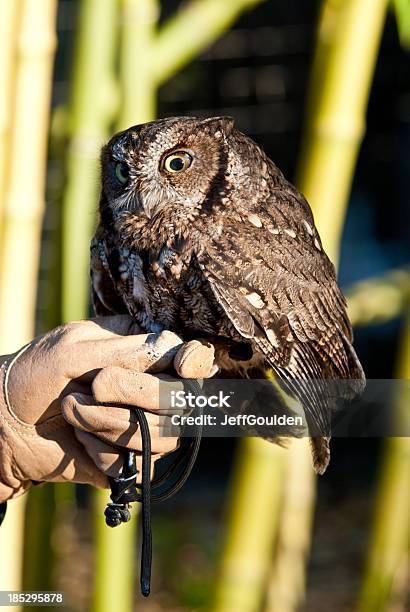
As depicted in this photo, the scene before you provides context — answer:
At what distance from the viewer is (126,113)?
65.5 inches

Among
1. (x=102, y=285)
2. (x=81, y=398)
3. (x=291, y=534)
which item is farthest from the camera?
(x=291, y=534)

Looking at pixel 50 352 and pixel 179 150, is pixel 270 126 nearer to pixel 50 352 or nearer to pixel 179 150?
pixel 179 150

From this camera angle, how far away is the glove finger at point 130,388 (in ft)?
3.33

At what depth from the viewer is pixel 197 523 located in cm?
327

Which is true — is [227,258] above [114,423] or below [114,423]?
above

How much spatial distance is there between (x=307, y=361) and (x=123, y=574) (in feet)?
2.48

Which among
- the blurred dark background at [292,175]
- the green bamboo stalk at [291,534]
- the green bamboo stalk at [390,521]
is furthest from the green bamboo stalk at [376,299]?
the blurred dark background at [292,175]

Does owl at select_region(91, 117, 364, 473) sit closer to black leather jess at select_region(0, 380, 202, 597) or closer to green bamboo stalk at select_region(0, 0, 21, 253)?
black leather jess at select_region(0, 380, 202, 597)

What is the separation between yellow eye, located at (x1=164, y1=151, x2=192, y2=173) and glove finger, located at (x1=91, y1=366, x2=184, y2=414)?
1.14 feet

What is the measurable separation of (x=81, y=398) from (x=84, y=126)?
0.79m

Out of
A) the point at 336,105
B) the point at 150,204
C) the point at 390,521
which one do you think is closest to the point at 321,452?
the point at 150,204

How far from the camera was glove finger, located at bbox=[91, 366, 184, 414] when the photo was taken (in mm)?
1015

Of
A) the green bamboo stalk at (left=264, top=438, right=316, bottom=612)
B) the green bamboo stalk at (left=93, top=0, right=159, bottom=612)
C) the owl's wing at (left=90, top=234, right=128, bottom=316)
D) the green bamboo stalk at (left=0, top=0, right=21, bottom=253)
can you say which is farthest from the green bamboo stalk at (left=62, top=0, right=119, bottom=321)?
the green bamboo stalk at (left=264, top=438, right=316, bottom=612)

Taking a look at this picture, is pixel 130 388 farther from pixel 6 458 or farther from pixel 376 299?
pixel 376 299
